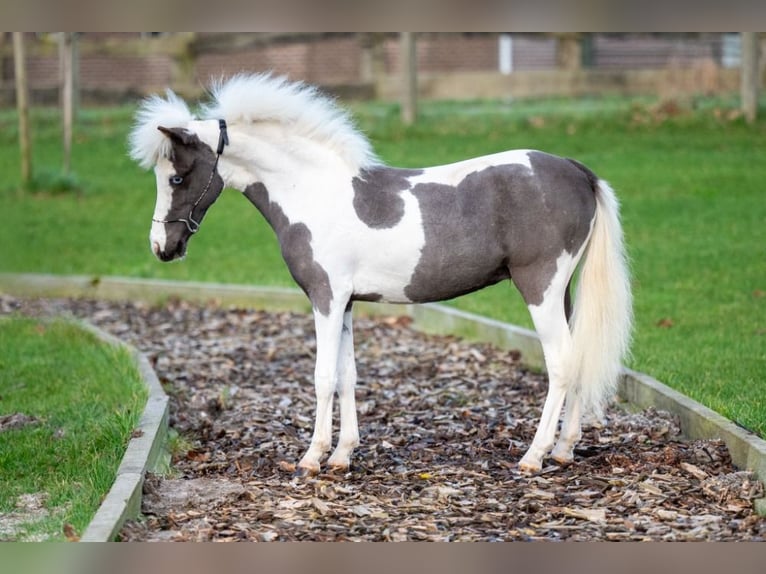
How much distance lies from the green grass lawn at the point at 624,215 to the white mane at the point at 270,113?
2.41 m

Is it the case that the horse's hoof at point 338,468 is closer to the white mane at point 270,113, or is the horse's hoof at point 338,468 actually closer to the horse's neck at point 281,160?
the horse's neck at point 281,160

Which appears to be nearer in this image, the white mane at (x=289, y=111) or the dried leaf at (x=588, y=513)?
the dried leaf at (x=588, y=513)

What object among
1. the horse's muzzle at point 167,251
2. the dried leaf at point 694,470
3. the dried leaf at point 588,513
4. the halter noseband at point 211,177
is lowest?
the dried leaf at point 588,513

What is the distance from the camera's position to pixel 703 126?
17031 millimetres

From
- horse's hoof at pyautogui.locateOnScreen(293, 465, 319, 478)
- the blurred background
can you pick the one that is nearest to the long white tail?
horse's hoof at pyautogui.locateOnScreen(293, 465, 319, 478)

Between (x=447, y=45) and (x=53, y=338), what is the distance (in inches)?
676

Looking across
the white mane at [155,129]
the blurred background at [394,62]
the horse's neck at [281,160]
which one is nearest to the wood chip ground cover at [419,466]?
the horse's neck at [281,160]

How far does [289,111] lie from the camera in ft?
20.6

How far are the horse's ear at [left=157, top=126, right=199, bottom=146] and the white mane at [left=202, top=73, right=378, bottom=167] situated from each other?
0.22 metres

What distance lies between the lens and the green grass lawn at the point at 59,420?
18.3ft

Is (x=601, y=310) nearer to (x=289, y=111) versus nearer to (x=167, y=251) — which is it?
(x=289, y=111)

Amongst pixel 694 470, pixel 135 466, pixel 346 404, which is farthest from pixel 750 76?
pixel 135 466

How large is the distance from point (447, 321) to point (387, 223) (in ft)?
13.1

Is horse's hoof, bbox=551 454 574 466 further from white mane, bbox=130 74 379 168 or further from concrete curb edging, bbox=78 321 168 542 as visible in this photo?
concrete curb edging, bbox=78 321 168 542
